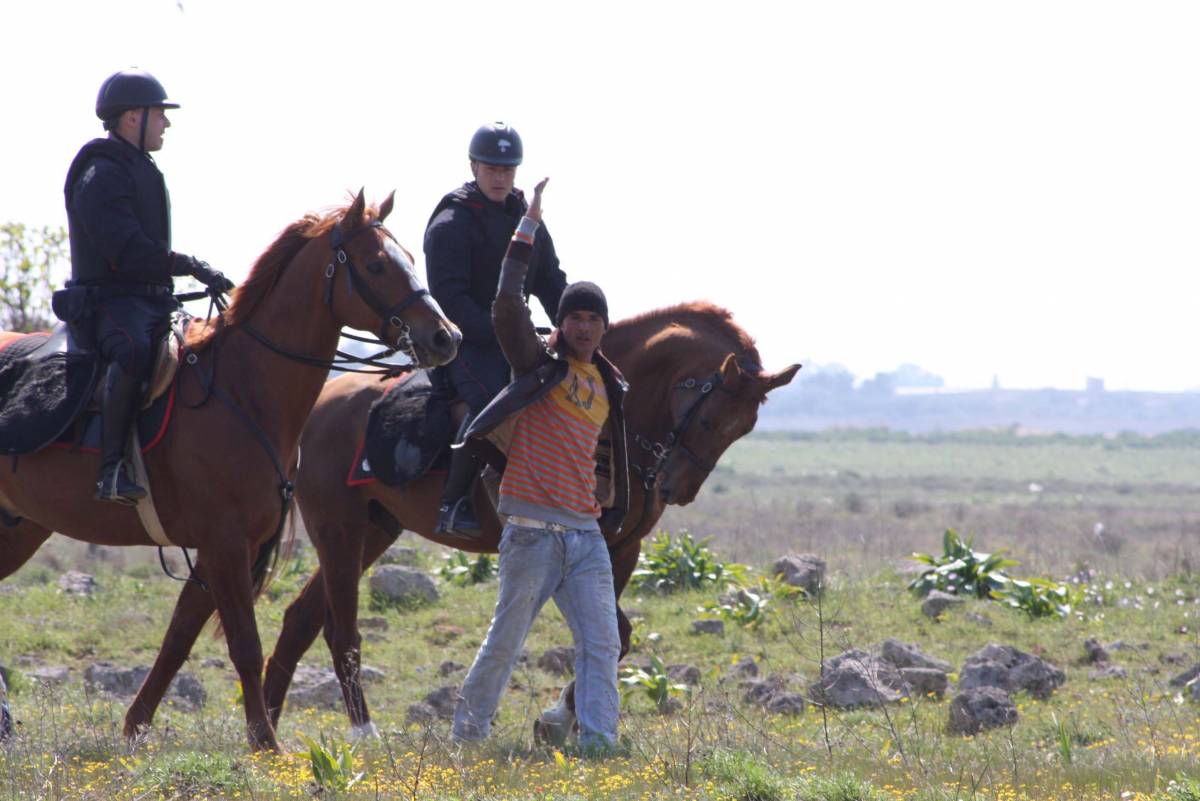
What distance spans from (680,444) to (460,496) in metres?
1.27

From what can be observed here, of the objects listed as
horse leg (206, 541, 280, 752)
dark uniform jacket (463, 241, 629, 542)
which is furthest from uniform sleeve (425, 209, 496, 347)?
horse leg (206, 541, 280, 752)

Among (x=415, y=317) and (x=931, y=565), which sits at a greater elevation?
(x=415, y=317)

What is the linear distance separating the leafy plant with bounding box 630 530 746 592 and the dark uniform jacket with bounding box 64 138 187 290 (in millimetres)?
7120

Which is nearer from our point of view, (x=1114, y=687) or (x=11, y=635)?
(x=1114, y=687)

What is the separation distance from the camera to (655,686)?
9750mm

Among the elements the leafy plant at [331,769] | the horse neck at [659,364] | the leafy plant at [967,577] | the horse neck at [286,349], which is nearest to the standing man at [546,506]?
the leafy plant at [331,769]

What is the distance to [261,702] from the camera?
23.8ft

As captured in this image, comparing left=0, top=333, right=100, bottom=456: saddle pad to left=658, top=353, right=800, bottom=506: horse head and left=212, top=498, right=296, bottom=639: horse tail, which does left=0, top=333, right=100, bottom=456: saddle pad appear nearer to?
left=212, top=498, right=296, bottom=639: horse tail

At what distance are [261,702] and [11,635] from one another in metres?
5.54

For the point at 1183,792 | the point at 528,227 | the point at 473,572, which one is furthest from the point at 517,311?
the point at 473,572

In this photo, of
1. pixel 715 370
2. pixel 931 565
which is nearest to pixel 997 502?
pixel 931 565

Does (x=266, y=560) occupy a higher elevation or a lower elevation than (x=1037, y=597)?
higher

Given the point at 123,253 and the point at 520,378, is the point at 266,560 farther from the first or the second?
the point at 520,378

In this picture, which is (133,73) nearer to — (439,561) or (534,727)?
(534,727)
